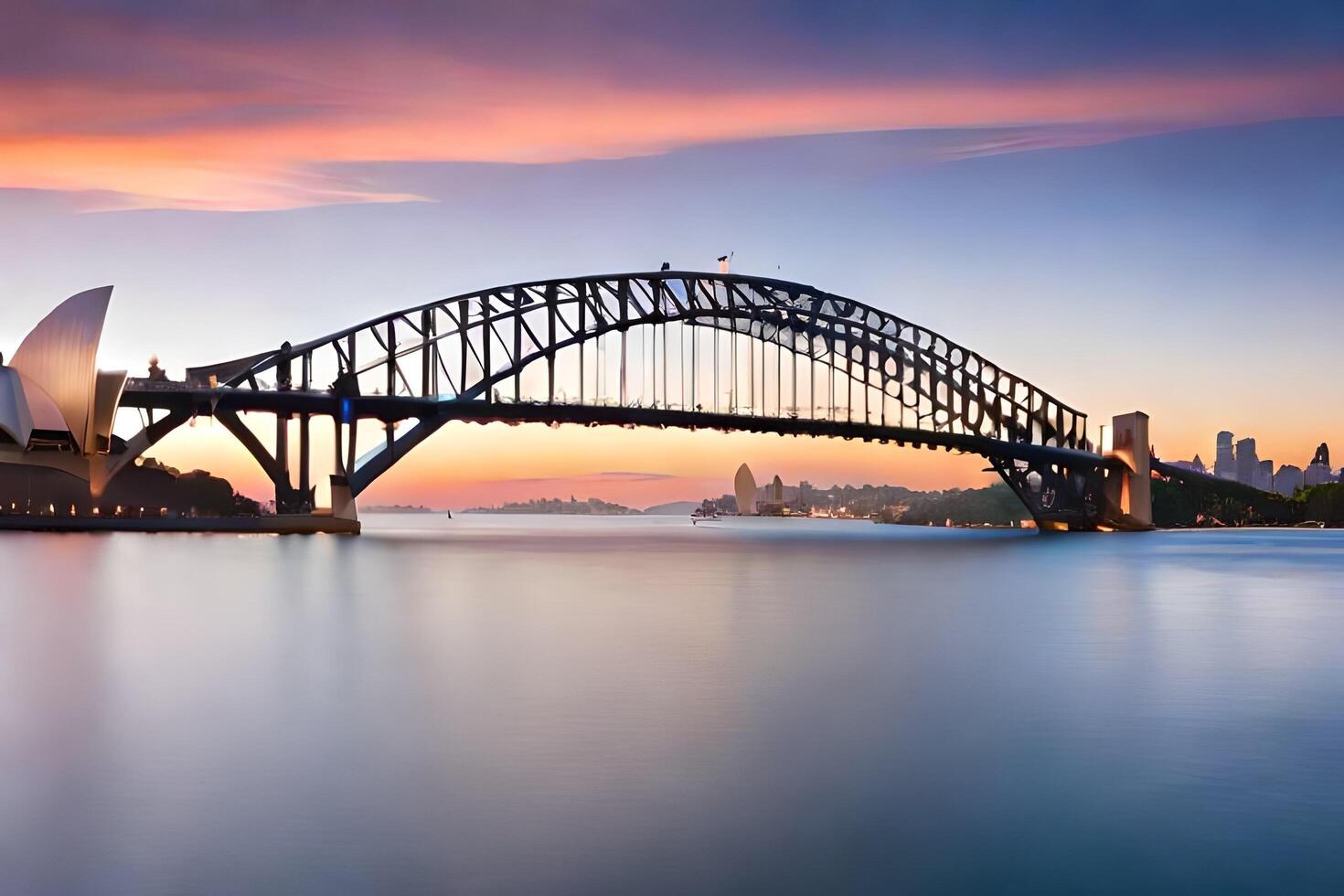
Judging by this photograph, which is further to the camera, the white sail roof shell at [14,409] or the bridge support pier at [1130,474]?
the bridge support pier at [1130,474]

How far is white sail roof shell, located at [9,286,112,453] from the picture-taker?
82.6m

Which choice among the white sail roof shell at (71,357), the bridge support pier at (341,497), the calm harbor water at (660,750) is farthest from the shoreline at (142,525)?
the calm harbor water at (660,750)

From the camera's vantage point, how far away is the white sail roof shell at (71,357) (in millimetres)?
82625

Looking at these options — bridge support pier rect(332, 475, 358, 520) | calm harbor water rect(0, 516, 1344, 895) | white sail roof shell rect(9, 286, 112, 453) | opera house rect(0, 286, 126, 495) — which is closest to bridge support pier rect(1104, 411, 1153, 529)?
bridge support pier rect(332, 475, 358, 520)

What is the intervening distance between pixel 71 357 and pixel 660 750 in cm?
7979

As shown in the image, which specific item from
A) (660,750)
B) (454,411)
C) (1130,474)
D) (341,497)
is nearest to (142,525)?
(341,497)

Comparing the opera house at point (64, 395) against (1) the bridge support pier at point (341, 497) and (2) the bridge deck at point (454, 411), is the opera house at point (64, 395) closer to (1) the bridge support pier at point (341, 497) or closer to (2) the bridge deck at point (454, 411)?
(2) the bridge deck at point (454, 411)

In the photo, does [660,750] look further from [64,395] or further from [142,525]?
[142,525]

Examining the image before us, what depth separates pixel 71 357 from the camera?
83375 millimetres

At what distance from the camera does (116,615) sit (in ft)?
101

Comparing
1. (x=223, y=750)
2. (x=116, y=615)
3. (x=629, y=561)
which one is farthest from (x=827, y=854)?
(x=629, y=561)

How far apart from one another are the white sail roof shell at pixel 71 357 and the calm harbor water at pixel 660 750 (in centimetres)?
5458

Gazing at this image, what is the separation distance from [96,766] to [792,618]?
20556 mm

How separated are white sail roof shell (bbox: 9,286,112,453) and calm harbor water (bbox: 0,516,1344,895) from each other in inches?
2149
